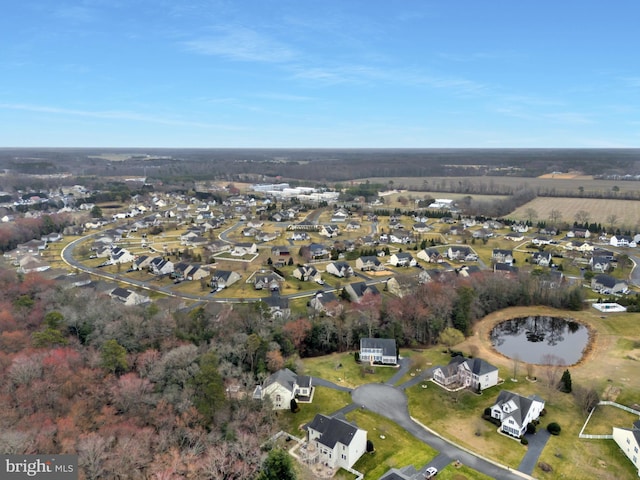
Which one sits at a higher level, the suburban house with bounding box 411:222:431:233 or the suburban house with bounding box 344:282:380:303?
the suburban house with bounding box 411:222:431:233

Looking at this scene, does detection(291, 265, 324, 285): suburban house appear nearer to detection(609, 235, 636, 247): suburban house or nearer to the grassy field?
the grassy field

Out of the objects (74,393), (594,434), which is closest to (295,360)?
(74,393)

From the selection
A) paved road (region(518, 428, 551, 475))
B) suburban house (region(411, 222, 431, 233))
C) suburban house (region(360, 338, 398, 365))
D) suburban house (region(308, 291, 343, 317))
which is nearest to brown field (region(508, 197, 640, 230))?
suburban house (region(411, 222, 431, 233))

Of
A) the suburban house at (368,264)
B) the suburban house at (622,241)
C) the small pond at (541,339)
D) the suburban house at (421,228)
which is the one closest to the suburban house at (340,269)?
the suburban house at (368,264)

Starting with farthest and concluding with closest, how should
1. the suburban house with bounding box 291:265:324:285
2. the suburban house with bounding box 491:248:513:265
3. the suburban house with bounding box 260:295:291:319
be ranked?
the suburban house with bounding box 491:248:513:265 < the suburban house with bounding box 291:265:324:285 < the suburban house with bounding box 260:295:291:319

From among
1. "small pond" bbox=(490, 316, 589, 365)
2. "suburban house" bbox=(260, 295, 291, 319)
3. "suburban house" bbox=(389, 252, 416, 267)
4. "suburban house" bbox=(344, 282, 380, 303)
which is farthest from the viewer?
"suburban house" bbox=(389, 252, 416, 267)

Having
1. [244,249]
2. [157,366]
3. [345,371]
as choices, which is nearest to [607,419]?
[345,371]
